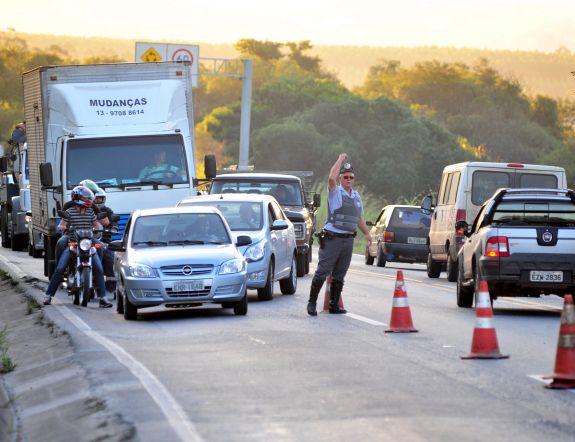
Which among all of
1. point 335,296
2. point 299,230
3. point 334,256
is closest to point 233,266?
point 334,256

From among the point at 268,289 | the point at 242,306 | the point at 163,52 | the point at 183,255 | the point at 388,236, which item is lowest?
the point at 388,236

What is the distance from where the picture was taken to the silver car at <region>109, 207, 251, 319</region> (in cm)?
1941

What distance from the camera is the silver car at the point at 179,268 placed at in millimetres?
19406

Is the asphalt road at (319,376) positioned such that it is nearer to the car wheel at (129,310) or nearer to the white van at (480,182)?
the car wheel at (129,310)

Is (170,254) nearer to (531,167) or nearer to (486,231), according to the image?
(486,231)

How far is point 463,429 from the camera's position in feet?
33.6

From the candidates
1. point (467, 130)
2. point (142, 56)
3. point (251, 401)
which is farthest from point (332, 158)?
point (251, 401)

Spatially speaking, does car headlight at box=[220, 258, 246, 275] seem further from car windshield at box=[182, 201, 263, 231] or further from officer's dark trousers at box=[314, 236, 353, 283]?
car windshield at box=[182, 201, 263, 231]

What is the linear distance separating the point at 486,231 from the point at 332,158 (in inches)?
2536

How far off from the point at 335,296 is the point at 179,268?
2083mm

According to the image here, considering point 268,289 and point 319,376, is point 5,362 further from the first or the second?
point 268,289

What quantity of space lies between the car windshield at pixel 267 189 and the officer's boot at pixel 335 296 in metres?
9.85

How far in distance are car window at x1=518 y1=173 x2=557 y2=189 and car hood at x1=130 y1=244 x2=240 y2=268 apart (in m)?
10.4

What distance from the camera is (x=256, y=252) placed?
72.7 feet
